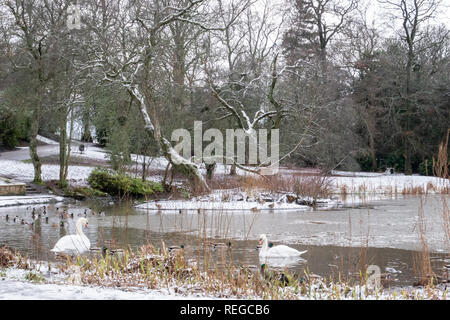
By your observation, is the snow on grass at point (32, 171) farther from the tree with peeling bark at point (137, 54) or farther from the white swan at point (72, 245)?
the white swan at point (72, 245)

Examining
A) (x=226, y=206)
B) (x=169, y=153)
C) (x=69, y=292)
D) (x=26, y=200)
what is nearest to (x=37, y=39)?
(x=26, y=200)

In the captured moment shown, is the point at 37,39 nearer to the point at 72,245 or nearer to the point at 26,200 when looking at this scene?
the point at 26,200

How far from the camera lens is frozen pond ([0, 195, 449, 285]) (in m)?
6.88

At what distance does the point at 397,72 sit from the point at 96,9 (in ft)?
67.9

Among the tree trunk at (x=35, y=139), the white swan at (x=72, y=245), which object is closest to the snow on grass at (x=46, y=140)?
the tree trunk at (x=35, y=139)

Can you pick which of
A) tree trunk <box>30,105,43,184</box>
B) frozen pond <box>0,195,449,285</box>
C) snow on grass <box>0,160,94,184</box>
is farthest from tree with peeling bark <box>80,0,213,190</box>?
snow on grass <box>0,160,94,184</box>

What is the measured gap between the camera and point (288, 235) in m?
9.73

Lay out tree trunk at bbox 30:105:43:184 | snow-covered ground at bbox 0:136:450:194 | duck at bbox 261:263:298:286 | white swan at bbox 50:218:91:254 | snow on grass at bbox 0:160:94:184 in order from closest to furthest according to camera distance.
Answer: duck at bbox 261:263:298:286 → white swan at bbox 50:218:91:254 → tree trunk at bbox 30:105:43:184 → snow-covered ground at bbox 0:136:450:194 → snow on grass at bbox 0:160:94:184

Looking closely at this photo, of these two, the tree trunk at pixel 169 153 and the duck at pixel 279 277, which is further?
the tree trunk at pixel 169 153

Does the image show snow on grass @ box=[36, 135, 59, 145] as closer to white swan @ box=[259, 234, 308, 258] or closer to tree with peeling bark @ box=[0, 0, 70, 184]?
tree with peeling bark @ box=[0, 0, 70, 184]

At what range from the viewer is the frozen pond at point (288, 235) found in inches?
271

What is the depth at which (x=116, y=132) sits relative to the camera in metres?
19.8

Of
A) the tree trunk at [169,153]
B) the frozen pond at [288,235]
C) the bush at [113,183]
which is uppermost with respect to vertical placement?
the tree trunk at [169,153]
